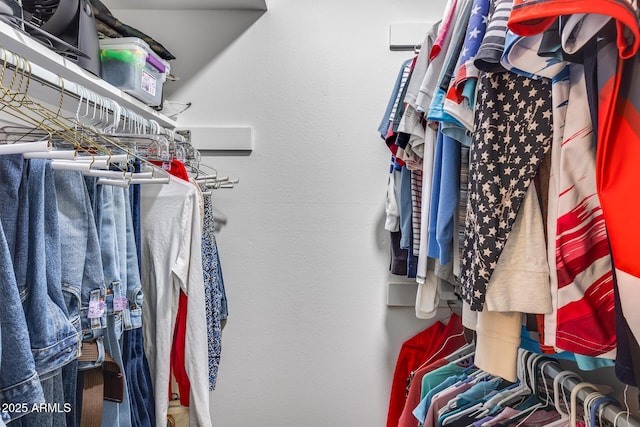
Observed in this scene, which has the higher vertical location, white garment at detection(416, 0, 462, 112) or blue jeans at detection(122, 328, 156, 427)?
white garment at detection(416, 0, 462, 112)

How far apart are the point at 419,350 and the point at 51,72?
60.6 inches

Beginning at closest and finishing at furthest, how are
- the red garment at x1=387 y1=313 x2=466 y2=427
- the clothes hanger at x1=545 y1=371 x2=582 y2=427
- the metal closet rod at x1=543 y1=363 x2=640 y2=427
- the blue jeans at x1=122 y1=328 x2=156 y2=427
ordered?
the metal closet rod at x1=543 y1=363 x2=640 y2=427 < the clothes hanger at x1=545 y1=371 x2=582 y2=427 < the blue jeans at x1=122 y1=328 x2=156 y2=427 < the red garment at x1=387 y1=313 x2=466 y2=427

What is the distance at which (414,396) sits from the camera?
60.1 inches

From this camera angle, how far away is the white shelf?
0.80 meters

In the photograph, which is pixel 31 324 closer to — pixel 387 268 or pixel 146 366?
pixel 146 366

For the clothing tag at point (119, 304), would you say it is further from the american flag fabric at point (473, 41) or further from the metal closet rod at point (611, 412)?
the metal closet rod at point (611, 412)

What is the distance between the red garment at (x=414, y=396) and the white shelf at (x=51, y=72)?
1.30 m

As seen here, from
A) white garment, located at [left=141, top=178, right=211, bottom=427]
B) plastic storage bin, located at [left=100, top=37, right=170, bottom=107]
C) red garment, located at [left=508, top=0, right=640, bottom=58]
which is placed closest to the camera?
red garment, located at [left=508, top=0, right=640, bottom=58]

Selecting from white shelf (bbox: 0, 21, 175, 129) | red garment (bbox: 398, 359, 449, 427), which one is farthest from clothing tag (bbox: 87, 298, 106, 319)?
red garment (bbox: 398, 359, 449, 427)

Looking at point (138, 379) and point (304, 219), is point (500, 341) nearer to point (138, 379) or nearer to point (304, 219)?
point (138, 379)

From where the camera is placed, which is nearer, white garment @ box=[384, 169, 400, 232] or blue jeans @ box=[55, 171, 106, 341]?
blue jeans @ box=[55, 171, 106, 341]

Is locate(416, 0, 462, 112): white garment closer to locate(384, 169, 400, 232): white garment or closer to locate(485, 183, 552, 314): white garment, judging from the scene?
locate(485, 183, 552, 314): white garment

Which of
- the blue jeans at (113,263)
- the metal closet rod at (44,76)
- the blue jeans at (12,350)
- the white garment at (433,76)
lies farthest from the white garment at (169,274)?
the white garment at (433,76)

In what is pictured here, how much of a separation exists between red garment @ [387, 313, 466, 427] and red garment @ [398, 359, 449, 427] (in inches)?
6.4
